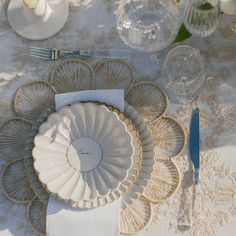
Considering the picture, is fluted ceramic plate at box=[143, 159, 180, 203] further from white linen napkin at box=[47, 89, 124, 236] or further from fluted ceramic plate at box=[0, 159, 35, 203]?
fluted ceramic plate at box=[0, 159, 35, 203]

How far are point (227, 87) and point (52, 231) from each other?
0.43 metres

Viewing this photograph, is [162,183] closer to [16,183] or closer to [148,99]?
[148,99]

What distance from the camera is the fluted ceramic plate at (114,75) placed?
98 centimetres

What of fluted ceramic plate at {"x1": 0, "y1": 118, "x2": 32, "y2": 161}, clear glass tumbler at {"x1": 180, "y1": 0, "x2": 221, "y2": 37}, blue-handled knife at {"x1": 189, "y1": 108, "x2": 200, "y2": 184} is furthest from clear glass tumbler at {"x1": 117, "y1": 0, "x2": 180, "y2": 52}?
fluted ceramic plate at {"x1": 0, "y1": 118, "x2": 32, "y2": 161}

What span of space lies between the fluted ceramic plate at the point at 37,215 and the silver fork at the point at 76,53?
11.3 inches

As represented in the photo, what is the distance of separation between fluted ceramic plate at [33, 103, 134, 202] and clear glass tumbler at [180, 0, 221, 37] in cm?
22

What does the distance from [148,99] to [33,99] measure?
0.23 metres

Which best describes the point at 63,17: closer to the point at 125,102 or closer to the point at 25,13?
the point at 25,13

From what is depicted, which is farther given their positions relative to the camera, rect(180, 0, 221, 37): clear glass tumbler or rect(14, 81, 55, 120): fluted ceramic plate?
rect(14, 81, 55, 120): fluted ceramic plate

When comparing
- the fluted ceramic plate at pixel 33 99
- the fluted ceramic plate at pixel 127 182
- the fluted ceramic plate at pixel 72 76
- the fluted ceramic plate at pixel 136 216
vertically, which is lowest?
the fluted ceramic plate at pixel 136 216

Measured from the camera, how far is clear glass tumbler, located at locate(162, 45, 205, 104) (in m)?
0.97

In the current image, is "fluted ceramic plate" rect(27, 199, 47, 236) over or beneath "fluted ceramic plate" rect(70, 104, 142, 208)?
beneath

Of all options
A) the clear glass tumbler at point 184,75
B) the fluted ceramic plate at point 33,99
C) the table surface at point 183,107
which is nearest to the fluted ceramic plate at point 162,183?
the table surface at point 183,107

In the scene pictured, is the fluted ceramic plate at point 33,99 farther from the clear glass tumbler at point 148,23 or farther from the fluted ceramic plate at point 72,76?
the clear glass tumbler at point 148,23
